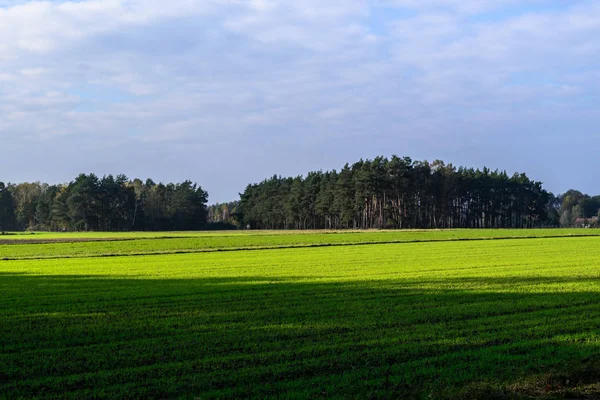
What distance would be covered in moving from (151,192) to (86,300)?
175 metres

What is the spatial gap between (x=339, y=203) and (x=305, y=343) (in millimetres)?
131242

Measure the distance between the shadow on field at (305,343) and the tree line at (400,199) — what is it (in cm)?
11667

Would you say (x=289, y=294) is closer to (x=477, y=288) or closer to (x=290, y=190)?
(x=477, y=288)

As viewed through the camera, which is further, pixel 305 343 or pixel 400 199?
pixel 400 199

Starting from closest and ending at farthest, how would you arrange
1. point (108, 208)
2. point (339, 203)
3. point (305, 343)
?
point (305, 343) → point (339, 203) → point (108, 208)

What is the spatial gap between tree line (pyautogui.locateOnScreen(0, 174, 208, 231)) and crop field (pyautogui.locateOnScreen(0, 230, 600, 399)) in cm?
13881

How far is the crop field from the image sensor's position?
31.1ft

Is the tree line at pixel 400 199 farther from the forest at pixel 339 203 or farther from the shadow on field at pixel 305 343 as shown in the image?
the shadow on field at pixel 305 343

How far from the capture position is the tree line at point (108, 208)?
158 meters

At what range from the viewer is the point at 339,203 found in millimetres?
143375

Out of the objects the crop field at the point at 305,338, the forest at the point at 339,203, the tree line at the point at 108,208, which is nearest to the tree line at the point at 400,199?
the forest at the point at 339,203

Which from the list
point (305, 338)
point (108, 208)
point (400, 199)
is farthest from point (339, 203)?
point (305, 338)

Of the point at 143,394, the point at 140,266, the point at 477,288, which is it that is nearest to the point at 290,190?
the point at 140,266

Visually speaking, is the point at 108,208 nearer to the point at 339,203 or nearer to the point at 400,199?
the point at 339,203
